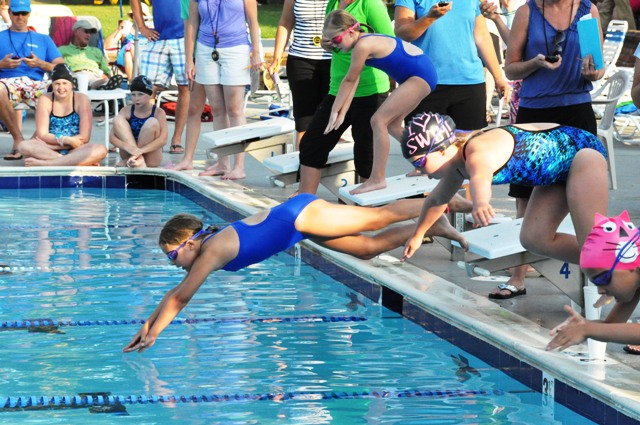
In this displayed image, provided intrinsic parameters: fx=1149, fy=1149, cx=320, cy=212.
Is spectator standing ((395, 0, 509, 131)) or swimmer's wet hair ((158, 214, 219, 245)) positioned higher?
spectator standing ((395, 0, 509, 131))

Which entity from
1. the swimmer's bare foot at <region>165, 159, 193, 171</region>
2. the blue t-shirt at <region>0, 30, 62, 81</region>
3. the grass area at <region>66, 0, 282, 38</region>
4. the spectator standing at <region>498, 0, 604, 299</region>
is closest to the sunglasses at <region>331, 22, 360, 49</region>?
the spectator standing at <region>498, 0, 604, 299</region>

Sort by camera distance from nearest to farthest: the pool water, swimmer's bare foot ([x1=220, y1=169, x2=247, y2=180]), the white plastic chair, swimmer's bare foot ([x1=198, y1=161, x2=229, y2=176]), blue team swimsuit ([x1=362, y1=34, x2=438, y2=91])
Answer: the pool water < blue team swimsuit ([x1=362, y1=34, x2=438, y2=91]) < the white plastic chair < swimmer's bare foot ([x1=220, y1=169, x2=247, y2=180]) < swimmer's bare foot ([x1=198, y1=161, x2=229, y2=176])

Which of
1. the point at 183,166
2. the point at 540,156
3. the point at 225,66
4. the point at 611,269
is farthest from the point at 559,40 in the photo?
the point at 183,166

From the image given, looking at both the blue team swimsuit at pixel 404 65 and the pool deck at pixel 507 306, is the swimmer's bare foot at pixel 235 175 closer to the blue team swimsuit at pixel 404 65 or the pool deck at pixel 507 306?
the pool deck at pixel 507 306

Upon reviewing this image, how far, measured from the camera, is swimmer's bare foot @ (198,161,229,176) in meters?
10.5

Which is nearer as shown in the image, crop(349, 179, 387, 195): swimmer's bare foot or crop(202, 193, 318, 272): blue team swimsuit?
crop(202, 193, 318, 272): blue team swimsuit

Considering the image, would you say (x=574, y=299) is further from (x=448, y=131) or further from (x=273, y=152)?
(x=273, y=152)

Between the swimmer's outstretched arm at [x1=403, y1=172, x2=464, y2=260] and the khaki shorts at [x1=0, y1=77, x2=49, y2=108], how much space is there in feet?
24.5

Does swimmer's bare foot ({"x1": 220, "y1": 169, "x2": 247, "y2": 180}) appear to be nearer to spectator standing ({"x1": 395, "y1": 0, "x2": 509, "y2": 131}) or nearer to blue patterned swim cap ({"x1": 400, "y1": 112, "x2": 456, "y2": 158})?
spectator standing ({"x1": 395, "y1": 0, "x2": 509, "y2": 131})

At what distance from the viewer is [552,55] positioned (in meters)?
5.55

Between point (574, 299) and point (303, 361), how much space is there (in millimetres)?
1273

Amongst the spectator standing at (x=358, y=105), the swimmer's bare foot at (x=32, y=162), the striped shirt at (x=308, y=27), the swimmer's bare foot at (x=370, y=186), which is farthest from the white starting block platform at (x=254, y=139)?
the swimmer's bare foot at (x=370, y=186)

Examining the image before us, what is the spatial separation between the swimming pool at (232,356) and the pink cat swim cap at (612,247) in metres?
0.87

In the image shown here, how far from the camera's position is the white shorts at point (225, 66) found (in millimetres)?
9648
